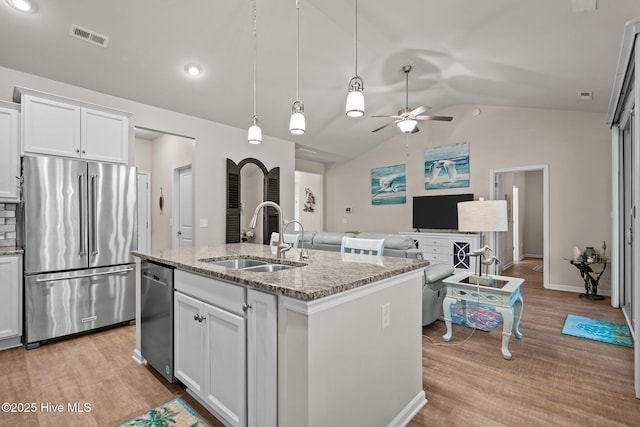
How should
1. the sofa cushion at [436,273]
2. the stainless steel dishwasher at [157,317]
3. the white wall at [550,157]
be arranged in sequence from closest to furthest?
the stainless steel dishwasher at [157,317] < the sofa cushion at [436,273] < the white wall at [550,157]

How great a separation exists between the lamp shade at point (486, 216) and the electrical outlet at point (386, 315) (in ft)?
4.43

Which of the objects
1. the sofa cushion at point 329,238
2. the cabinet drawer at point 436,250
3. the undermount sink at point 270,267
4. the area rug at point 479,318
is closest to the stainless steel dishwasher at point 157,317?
the undermount sink at point 270,267

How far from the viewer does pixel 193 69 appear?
11.7 ft

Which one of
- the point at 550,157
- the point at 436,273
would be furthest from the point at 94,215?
the point at 550,157

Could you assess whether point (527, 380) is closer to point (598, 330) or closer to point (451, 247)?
point (598, 330)

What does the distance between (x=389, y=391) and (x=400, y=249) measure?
1.74 meters

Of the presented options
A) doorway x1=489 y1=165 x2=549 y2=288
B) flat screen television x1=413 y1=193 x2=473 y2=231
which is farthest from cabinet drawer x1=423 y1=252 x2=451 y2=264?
doorway x1=489 y1=165 x2=549 y2=288

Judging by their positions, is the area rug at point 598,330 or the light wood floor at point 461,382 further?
the area rug at point 598,330

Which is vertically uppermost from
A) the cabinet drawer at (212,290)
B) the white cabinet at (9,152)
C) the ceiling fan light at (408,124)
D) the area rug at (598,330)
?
the ceiling fan light at (408,124)

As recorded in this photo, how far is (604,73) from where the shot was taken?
11.1ft

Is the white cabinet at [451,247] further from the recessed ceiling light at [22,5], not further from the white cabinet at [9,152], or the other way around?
the recessed ceiling light at [22,5]

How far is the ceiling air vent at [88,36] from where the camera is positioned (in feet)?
9.07

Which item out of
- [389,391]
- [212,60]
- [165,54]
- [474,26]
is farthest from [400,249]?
[165,54]

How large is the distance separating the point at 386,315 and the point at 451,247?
15.3 feet
